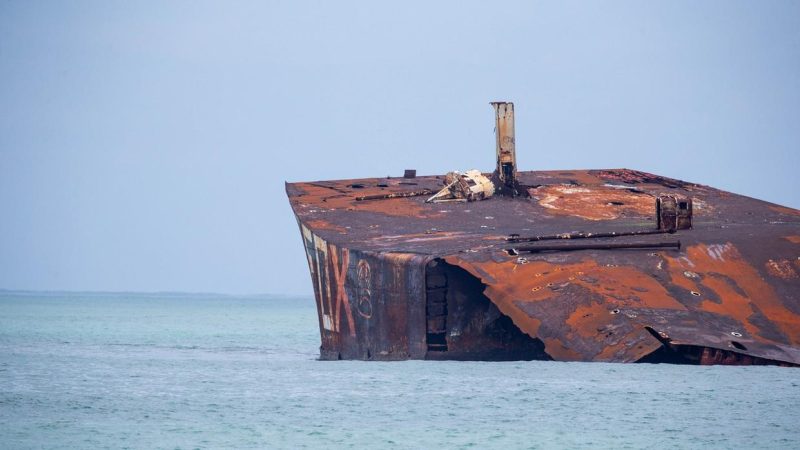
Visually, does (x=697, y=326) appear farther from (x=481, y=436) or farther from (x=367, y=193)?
(x=367, y=193)

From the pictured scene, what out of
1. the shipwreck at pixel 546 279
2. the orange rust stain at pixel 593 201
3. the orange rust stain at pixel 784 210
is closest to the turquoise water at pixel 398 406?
the shipwreck at pixel 546 279

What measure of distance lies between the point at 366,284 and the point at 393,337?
1.48 meters

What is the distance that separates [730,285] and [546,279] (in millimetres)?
3546

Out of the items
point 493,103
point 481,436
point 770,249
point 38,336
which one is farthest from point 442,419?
point 38,336

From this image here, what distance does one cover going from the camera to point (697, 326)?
26469 mm

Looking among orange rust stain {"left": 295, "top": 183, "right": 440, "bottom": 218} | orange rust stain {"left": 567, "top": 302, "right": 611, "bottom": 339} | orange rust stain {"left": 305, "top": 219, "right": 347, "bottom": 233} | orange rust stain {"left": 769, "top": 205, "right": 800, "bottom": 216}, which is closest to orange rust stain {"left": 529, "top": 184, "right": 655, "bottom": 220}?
orange rust stain {"left": 295, "top": 183, "right": 440, "bottom": 218}

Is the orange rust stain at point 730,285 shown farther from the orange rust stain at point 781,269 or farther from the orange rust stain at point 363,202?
the orange rust stain at point 363,202

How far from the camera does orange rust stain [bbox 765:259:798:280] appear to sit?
2964cm

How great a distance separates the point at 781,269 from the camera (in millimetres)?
29812

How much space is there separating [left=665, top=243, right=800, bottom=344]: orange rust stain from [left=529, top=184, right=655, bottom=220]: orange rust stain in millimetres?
6627

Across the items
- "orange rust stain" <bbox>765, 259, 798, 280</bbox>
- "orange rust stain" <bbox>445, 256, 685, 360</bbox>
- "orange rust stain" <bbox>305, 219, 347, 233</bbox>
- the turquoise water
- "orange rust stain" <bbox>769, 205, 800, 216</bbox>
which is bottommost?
the turquoise water

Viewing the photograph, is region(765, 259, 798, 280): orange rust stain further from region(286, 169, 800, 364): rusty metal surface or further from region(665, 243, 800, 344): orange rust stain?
region(665, 243, 800, 344): orange rust stain

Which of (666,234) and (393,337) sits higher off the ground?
(666,234)

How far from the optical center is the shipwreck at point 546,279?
2644cm
